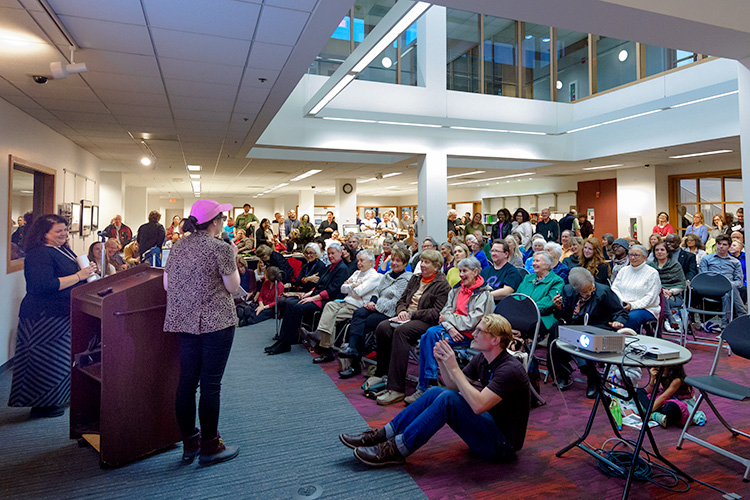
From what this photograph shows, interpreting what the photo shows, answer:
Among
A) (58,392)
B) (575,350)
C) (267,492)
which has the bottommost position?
(267,492)

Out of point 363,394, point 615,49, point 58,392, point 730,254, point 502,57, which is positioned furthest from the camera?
point 502,57

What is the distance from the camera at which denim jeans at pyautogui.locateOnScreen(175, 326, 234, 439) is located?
2746mm

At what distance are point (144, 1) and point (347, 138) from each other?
626cm

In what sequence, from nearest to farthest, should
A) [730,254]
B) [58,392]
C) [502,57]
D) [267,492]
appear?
[267,492], [58,392], [730,254], [502,57]

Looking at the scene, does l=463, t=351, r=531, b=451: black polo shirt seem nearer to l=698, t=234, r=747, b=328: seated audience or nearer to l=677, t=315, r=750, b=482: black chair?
l=677, t=315, r=750, b=482: black chair

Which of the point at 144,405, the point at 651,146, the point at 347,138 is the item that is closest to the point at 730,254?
the point at 651,146

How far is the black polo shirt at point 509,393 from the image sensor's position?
2.62 meters

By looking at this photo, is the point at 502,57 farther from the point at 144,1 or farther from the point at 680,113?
the point at 144,1

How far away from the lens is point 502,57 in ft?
38.3

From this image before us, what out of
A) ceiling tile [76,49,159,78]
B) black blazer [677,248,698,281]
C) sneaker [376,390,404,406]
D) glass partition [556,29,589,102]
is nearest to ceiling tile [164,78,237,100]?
ceiling tile [76,49,159,78]

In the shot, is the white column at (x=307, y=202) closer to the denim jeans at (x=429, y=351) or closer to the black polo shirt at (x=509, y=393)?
the denim jeans at (x=429, y=351)

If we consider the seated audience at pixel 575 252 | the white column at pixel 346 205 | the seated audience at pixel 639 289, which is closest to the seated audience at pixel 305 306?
the seated audience at pixel 575 252

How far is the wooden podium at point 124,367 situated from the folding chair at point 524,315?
8.86 feet

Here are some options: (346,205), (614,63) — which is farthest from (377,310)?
(346,205)
